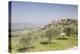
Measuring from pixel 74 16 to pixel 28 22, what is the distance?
643mm

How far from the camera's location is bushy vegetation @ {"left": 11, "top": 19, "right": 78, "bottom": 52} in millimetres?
1832

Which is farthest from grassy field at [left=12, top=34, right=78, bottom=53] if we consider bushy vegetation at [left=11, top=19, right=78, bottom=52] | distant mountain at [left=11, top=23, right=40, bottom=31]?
distant mountain at [left=11, top=23, right=40, bottom=31]

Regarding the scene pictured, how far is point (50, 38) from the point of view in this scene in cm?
194

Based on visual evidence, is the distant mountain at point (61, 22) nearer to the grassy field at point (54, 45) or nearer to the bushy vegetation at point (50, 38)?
the bushy vegetation at point (50, 38)

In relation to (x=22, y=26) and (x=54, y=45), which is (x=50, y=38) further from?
(x=22, y=26)

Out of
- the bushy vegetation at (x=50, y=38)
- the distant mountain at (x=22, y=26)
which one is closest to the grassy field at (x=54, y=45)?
the bushy vegetation at (x=50, y=38)

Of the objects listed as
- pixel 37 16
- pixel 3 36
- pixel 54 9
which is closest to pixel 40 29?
pixel 37 16

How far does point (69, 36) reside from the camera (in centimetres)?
204

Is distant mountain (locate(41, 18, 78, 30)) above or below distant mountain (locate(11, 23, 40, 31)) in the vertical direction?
above

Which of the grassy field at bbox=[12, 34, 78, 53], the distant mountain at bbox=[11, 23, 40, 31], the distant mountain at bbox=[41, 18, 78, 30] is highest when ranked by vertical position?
the distant mountain at bbox=[41, 18, 78, 30]

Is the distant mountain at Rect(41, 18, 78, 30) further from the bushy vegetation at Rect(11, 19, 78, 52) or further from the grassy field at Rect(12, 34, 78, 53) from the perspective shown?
the grassy field at Rect(12, 34, 78, 53)

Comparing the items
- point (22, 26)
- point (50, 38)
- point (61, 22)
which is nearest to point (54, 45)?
point (50, 38)

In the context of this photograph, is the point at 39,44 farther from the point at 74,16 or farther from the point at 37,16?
the point at 74,16

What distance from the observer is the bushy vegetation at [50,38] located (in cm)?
183
